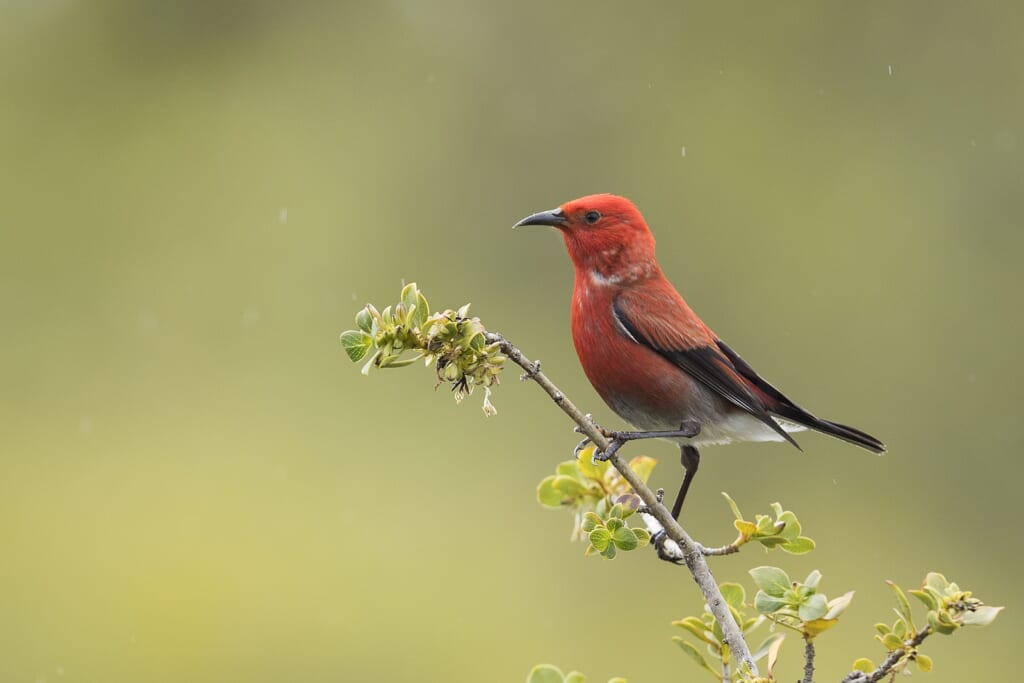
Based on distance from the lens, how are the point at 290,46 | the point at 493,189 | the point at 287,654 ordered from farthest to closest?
the point at 290,46 → the point at 493,189 → the point at 287,654

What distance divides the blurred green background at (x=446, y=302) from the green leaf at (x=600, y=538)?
569 centimetres

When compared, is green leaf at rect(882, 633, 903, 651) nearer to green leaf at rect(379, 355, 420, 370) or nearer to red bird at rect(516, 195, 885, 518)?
green leaf at rect(379, 355, 420, 370)

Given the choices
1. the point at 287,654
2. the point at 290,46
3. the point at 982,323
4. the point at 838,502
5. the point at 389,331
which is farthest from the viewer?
the point at 290,46

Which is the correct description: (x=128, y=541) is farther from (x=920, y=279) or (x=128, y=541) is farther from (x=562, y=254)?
(x=920, y=279)

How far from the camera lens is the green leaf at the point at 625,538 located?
2275 mm

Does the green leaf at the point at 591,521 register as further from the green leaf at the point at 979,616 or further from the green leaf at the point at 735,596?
the green leaf at the point at 979,616

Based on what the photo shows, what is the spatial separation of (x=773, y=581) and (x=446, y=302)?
8863 millimetres

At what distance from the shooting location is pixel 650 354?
4.07 metres

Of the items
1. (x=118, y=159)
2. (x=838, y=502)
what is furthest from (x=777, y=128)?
(x=118, y=159)

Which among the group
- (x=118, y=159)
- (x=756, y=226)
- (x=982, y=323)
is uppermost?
(x=118, y=159)

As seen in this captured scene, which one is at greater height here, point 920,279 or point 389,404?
point 920,279

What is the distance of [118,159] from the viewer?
1201 centimetres

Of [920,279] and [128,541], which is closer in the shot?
[128,541]

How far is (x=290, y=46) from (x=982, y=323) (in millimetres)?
7764
